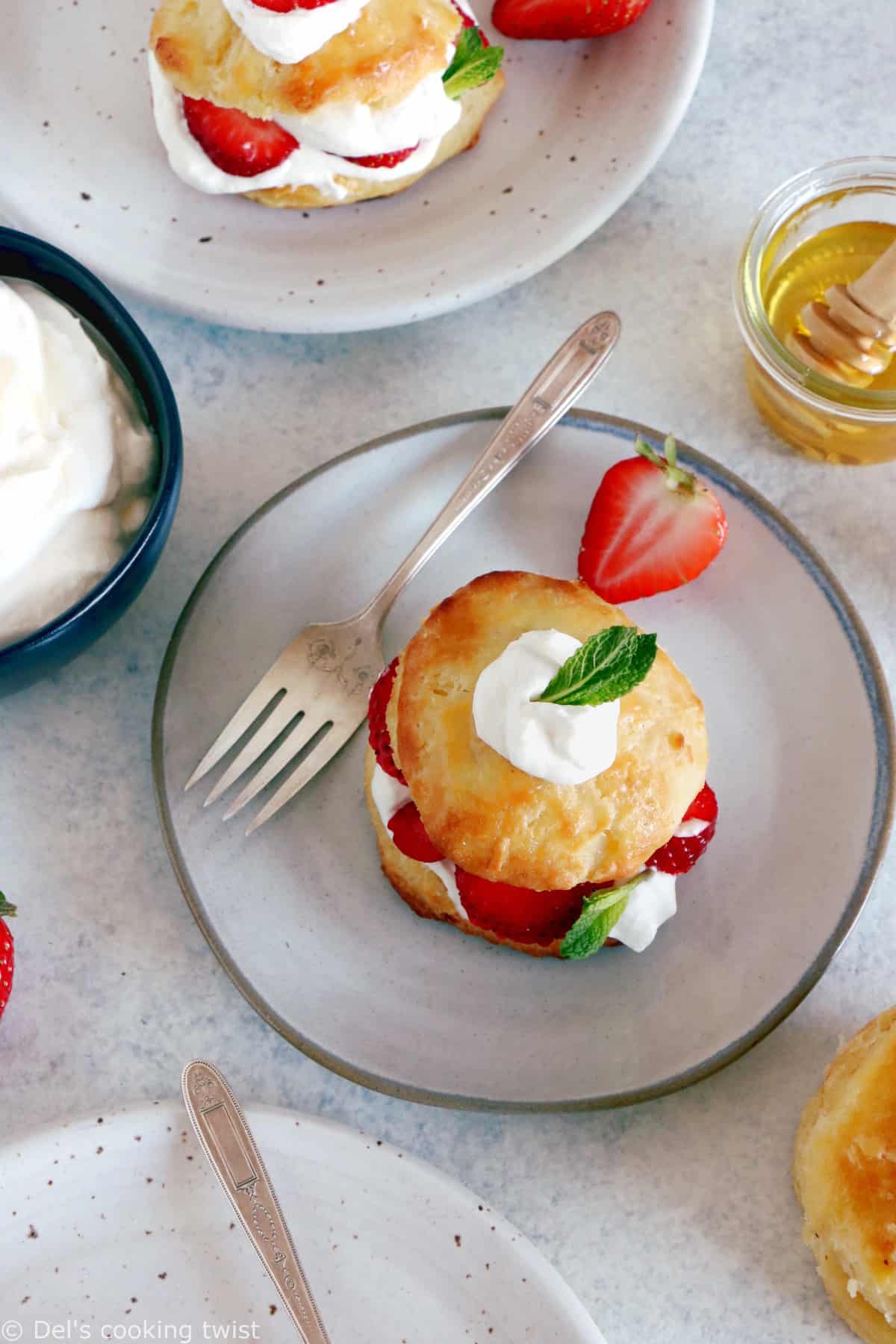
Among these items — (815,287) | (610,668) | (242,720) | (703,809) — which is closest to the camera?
(610,668)

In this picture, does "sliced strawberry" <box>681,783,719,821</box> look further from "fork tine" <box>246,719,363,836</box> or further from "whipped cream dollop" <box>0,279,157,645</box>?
"whipped cream dollop" <box>0,279,157,645</box>

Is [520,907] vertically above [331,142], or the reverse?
[331,142]

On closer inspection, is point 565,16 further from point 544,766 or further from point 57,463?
point 544,766

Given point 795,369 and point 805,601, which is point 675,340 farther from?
point 805,601

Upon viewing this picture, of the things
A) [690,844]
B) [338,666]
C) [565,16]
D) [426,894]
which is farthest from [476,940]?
[565,16]

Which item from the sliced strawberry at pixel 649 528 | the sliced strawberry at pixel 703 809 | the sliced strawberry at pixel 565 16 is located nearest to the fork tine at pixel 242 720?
the sliced strawberry at pixel 649 528

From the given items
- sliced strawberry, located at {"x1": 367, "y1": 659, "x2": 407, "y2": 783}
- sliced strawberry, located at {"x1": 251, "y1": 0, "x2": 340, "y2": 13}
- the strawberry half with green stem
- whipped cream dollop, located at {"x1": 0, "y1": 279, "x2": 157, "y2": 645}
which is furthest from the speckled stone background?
sliced strawberry, located at {"x1": 251, "y1": 0, "x2": 340, "y2": 13}

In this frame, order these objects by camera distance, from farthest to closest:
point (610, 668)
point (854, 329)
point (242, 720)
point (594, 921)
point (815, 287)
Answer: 1. point (815, 287)
2. point (854, 329)
3. point (242, 720)
4. point (594, 921)
5. point (610, 668)
